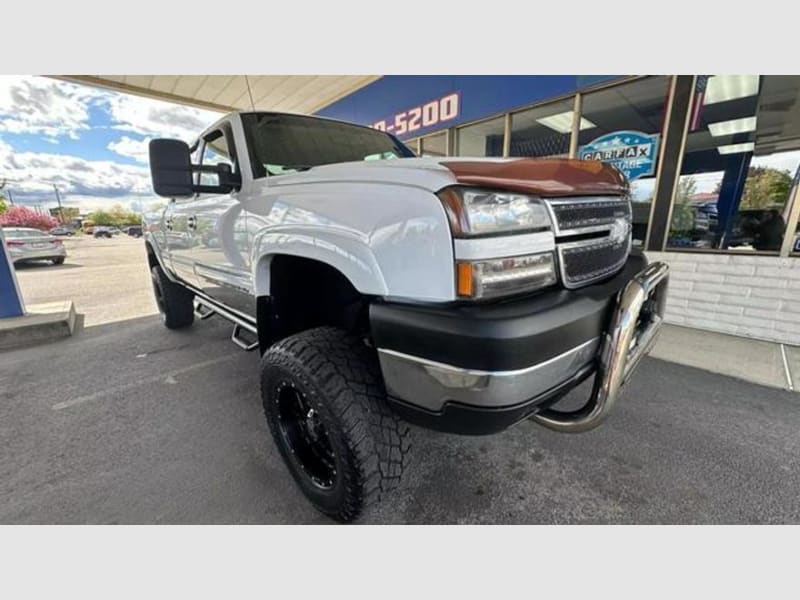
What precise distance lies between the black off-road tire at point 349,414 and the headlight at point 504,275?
60cm

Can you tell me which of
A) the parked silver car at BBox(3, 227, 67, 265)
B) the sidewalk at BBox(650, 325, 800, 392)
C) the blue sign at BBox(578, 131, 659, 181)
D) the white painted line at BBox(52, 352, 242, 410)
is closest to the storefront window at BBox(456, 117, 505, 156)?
the blue sign at BBox(578, 131, 659, 181)

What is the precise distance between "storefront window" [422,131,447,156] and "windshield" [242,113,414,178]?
439 centimetres

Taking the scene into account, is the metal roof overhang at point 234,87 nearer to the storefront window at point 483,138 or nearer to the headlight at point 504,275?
the storefront window at point 483,138

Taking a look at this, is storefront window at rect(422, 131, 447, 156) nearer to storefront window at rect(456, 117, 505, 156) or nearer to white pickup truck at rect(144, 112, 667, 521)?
storefront window at rect(456, 117, 505, 156)

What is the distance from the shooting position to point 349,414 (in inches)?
54.7

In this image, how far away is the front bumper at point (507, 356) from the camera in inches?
42.1

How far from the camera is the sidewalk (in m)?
2.99

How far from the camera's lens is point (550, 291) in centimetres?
128

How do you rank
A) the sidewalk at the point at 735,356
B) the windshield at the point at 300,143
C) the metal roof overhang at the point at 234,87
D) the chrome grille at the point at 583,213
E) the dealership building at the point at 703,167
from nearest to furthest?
the chrome grille at the point at 583,213
the windshield at the point at 300,143
the sidewalk at the point at 735,356
the dealership building at the point at 703,167
the metal roof overhang at the point at 234,87

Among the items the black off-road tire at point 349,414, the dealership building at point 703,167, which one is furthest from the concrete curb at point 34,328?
the black off-road tire at point 349,414

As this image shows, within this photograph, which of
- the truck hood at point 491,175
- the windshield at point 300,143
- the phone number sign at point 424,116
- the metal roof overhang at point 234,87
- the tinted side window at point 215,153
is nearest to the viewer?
the truck hood at point 491,175

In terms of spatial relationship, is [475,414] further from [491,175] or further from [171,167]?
[171,167]

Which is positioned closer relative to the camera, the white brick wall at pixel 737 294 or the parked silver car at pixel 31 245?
the white brick wall at pixel 737 294

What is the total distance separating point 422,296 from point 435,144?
650 cm
